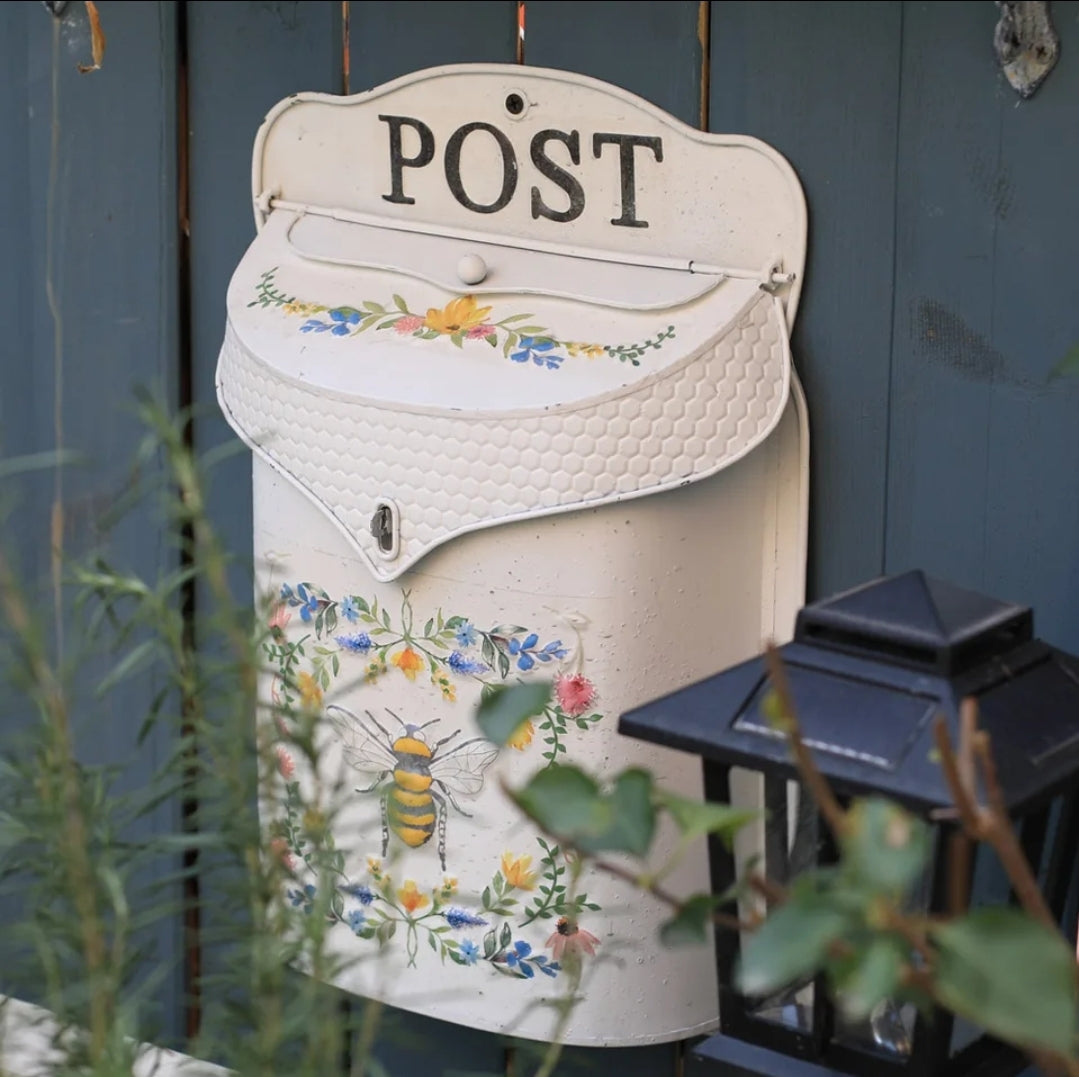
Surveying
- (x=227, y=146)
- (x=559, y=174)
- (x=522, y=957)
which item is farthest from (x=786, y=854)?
(x=227, y=146)

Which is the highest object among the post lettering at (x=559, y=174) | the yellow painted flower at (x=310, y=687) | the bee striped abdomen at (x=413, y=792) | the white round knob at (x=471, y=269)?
the post lettering at (x=559, y=174)

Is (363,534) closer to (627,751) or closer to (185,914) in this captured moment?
(627,751)

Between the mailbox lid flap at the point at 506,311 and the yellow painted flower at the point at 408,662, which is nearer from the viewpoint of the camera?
the mailbox lid flap at the point at 506,311

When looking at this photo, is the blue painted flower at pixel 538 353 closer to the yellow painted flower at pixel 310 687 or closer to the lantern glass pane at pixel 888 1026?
the yellow painted flower at pixel 310 687

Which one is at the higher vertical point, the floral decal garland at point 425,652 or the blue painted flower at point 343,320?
the blue painted flower at point 343,320

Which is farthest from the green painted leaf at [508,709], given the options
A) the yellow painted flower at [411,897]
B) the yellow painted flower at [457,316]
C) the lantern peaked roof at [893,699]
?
the yellow painted flower at [411,897]

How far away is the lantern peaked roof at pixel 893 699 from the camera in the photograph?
108 centimetres

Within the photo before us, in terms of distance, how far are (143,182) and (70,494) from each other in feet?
1.14

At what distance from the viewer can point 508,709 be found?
762 millimetres

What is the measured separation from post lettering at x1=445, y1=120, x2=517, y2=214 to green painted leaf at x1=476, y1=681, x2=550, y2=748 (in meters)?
0.90

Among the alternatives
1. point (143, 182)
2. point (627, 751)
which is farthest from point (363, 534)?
point (143, 182)

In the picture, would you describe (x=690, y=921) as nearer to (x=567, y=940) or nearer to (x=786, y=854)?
(x=786, y=854)

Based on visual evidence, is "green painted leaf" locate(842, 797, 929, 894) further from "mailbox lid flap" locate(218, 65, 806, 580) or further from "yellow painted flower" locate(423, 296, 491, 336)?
"yellow painted flower" locate(423, 296, 491, 336)

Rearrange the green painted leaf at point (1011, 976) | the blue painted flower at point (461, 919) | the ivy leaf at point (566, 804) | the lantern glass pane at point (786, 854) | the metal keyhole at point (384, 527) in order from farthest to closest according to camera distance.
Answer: the blue painted flower at point (461, 919) < the metal keyhole at point (384, 527) < the lantern glass pane at point (786, 854) < the ivy leaf at point (566, 804) < the green painted leaf at point (1011, 976)
